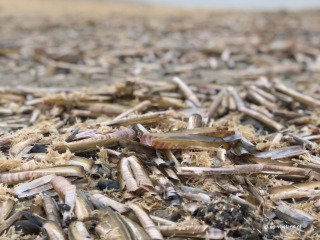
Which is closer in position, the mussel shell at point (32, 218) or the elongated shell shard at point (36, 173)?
the mussel shell at point (32, 218)

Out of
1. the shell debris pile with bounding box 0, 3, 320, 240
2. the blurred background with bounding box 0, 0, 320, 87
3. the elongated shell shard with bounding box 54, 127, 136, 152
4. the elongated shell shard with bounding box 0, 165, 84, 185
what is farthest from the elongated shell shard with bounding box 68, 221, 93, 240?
the blurred background with bounding box 0, 0, 320, 87

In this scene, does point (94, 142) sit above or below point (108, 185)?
above

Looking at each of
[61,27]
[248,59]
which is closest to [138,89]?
[248,59]

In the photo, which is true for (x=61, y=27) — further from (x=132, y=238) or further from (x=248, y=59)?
(x=132, y=238)

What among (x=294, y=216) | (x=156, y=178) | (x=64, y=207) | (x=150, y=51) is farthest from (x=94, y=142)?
(x=150, y=51)

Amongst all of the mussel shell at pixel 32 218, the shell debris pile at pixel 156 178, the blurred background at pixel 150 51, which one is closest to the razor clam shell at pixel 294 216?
the shell debris pile at pixel 156 178

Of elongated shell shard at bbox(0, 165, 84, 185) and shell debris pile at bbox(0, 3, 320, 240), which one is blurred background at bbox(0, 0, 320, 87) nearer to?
shell debris pile at bbox(0, 3, 320, 240)

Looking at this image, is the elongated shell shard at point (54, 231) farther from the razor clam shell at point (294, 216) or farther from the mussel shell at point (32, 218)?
the razor clam shell at point (294, 216)

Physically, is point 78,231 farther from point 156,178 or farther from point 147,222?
point 156,178
